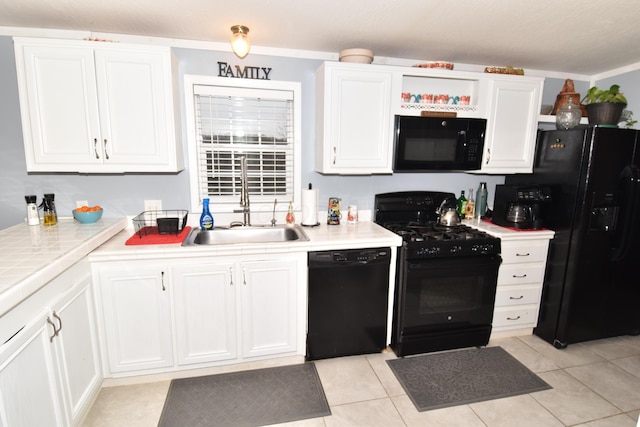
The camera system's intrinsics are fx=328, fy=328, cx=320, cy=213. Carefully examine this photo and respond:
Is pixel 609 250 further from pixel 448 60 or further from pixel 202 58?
pixel 202 58

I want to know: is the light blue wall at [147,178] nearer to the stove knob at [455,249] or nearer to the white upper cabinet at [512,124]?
the white upper cabinet at [512,124]

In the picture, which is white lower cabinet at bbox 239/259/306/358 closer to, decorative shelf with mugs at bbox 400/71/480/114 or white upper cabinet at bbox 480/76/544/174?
decorative shelf with mugs at bbox 400/71/480/114

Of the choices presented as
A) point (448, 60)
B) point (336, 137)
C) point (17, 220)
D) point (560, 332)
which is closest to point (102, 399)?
point (17, 220)

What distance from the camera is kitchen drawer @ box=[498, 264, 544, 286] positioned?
2.67 meters

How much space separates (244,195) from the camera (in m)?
2.59

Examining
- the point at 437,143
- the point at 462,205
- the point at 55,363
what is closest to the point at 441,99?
the point at 437,143

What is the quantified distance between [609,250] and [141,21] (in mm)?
3780

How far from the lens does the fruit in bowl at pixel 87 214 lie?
230 centimetres

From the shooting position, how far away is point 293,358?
95.7 inches

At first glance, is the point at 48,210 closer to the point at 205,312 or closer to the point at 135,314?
the point at 135,314

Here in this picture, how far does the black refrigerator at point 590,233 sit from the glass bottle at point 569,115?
15cm

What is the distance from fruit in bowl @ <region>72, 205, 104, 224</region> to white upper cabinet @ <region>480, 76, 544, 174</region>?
3.04 m

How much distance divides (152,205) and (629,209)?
12.0 feet

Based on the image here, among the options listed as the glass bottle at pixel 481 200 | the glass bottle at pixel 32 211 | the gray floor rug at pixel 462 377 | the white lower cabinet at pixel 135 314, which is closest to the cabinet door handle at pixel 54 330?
the white lower cabinet at pixel 135 314
